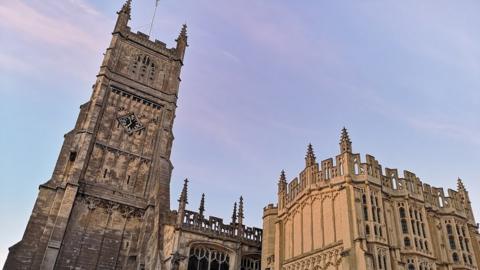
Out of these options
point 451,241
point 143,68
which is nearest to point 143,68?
point 143,68

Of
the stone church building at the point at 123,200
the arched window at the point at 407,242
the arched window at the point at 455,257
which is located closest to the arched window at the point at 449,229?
the arched window at the point at 455,257

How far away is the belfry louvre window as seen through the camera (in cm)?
2572

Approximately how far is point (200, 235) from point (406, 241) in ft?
42.7

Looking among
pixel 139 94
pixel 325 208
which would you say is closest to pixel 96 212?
pixel 139 94

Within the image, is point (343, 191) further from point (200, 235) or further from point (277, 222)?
point (200, 235)

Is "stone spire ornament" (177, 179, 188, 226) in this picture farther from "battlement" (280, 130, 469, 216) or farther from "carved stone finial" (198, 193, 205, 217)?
"battlement" (280, 130, 469, 216)

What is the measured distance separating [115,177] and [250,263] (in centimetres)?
1368

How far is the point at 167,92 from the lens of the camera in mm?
40656

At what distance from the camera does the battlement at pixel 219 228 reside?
87.8 ft

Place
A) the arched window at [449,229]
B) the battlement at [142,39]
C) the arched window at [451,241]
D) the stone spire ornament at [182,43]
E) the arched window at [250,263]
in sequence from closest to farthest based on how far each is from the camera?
the arched window at [451,241]
the arched window at [449,229]
the arched window at [250,263]
the battlement at [142,39]
the stone spire ornament at [182,43]

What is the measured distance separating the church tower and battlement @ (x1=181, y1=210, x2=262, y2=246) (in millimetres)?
2574

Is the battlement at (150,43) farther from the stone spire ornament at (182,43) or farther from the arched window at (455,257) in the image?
the arched window at (455,257)

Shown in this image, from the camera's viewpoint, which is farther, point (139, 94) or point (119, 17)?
point (119, 17)

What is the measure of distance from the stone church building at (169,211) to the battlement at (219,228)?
8cm
